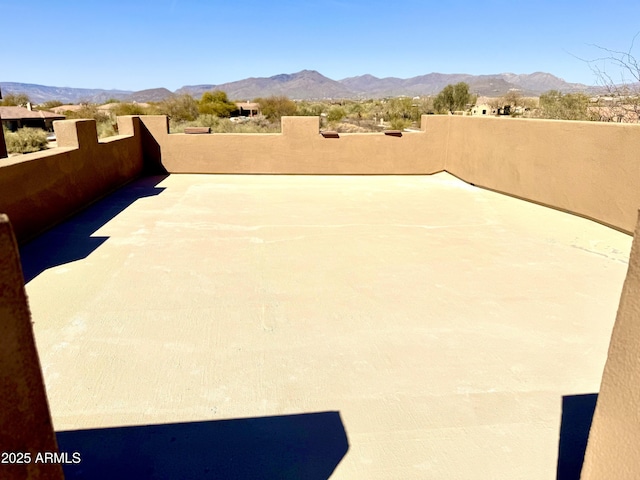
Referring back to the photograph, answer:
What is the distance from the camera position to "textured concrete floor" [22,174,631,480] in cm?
300

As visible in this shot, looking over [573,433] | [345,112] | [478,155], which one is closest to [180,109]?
[345,112]

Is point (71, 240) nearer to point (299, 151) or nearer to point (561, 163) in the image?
point (299, 151)

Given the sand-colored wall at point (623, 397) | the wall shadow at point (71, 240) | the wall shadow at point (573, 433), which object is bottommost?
the wall shadow at point (573, 433)

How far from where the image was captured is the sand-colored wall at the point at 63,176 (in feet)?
22.3

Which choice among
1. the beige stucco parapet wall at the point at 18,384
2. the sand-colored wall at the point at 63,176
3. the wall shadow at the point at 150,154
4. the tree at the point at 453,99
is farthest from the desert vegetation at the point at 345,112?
the beige stucco parapet wall at the point at 18,384

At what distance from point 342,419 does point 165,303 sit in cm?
253

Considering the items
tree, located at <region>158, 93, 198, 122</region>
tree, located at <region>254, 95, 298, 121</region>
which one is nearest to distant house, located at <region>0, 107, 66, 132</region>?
tree, located at <region>158, 93, 198, 122</region>

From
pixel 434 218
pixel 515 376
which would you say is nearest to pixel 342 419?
pixel 515 376

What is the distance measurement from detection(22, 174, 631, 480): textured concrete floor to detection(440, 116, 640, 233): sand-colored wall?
2.27 ft

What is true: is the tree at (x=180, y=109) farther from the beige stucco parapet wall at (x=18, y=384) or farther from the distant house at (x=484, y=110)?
the beige stucco parapet wall at (x=18, y=384)

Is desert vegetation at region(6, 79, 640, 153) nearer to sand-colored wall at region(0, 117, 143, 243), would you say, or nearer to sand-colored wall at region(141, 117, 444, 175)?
sand-colored wall at region(141, 117, 444, 175)

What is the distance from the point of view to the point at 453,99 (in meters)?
45.3

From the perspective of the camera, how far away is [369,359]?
3912 millimetres

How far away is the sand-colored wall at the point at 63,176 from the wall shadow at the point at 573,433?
6896 mm
